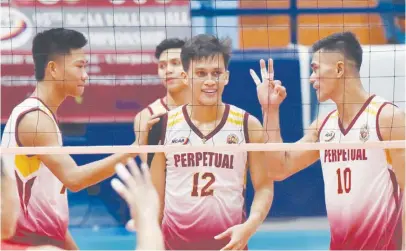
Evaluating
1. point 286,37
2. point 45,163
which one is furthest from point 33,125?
point 286,37

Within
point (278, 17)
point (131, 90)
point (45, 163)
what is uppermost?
point (278, 17)

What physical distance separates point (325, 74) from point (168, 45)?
99 centimetres

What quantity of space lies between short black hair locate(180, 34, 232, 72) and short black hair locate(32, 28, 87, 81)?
66 centimetres

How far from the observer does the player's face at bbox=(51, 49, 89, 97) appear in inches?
245

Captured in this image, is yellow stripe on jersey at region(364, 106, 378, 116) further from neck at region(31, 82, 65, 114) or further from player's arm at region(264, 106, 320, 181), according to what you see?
neck at region(31, 82, 65, 114)

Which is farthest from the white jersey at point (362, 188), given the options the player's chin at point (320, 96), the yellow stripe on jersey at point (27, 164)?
the yellow stripe on jersey at point (27, 164)

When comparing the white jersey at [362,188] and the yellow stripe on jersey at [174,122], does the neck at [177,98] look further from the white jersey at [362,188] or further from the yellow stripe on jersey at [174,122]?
the white jersey at [362,188]

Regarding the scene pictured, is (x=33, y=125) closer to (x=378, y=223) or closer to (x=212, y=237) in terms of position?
(x=212, y=237)

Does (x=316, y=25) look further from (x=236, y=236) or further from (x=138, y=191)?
(x=138, y=191)

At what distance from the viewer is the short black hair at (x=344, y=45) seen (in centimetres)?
623

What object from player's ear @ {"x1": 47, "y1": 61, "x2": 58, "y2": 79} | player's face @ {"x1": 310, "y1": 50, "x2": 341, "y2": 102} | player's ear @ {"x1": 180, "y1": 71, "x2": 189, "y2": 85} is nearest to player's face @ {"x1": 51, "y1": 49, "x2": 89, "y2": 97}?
player's ear @ {"x1": 47, "y1": 61, "x2": 58, "y2": 79}

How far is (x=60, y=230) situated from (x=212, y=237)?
930 millimetres

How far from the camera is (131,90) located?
21.5ft

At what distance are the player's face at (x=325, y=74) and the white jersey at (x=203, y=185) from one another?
20.9 inches
